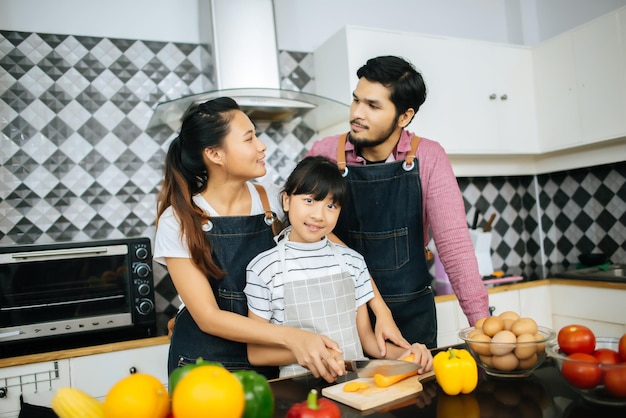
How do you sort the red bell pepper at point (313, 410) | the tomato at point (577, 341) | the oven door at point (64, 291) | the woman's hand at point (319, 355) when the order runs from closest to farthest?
the red bell pepper at point (313, 410), the tomato at point (577, 341), the woman's hand at point (319, 355), the oven door at point (64, 291)

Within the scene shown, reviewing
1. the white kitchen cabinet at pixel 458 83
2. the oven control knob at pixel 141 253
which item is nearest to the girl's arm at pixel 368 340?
the oven control knob at pixel 141 253

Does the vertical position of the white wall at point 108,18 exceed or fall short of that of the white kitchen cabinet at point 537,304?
it exceeds it

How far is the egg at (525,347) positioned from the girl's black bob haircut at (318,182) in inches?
22.7

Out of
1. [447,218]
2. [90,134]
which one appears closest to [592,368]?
[447,218]

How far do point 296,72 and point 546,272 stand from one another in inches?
71.9

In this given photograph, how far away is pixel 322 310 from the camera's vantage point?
1.33 m

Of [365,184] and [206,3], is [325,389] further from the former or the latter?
[206,3]

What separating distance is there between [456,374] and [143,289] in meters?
1.48

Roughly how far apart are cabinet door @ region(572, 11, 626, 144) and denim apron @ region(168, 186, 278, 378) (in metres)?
2.07

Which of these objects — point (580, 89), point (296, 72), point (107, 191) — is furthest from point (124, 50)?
point (580, 89)

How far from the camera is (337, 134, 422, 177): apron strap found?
1.65 m

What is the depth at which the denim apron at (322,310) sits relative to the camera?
51.9 inches

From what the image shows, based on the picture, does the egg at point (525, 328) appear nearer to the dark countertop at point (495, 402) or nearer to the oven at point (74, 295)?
the dark countertop at point (495, 402)

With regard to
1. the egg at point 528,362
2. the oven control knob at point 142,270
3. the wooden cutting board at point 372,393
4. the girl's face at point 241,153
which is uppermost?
the girl's face at point 241,153
